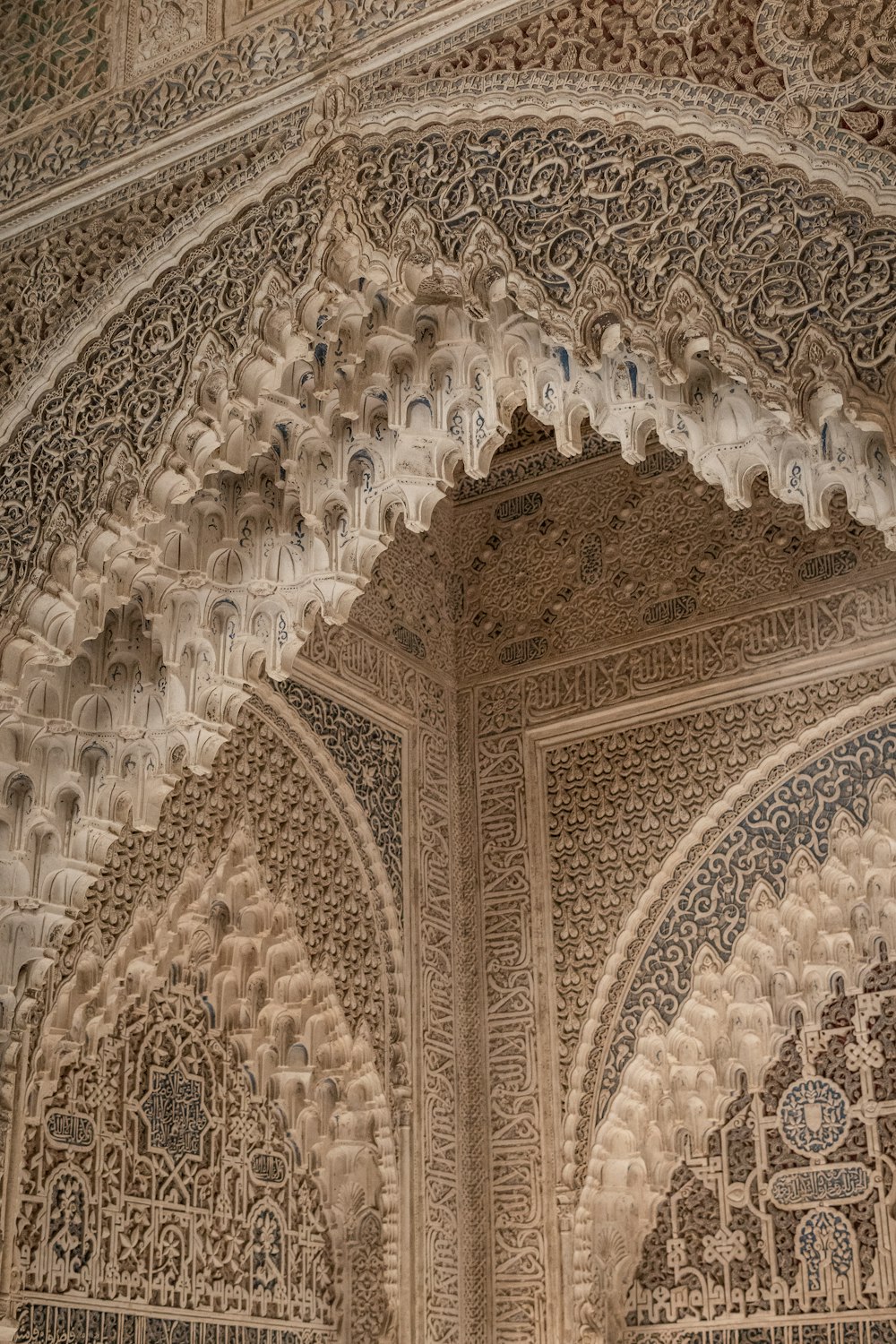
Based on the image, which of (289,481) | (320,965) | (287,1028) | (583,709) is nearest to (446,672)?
(583,709)

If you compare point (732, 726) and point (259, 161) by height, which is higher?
point (259, 161)

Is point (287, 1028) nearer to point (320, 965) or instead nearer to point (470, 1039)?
point (320, 965)

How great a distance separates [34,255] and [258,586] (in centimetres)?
98

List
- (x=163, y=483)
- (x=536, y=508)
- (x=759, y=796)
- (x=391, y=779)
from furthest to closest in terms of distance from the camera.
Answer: (x=536, y=508) → (x=391, y=779) → (x=759, y=796) → (x=163, y=483)

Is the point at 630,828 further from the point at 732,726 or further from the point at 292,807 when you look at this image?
the point at 292,807

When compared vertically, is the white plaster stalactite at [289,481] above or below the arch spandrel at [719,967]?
above

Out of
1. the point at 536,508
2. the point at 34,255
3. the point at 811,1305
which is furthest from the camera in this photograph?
the point at 536,508

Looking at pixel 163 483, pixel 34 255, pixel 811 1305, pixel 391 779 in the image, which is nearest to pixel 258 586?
pixel 163 483

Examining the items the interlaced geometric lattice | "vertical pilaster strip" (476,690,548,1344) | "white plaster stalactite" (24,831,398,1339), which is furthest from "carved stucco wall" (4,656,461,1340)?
the interlaced geometric lattice

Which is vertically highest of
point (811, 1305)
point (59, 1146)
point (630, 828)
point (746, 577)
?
point (746, 577)

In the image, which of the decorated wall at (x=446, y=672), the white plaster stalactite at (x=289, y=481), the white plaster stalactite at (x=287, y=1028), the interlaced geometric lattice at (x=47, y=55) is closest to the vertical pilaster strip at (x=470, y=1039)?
the decorated wall at (x=446, y=672)

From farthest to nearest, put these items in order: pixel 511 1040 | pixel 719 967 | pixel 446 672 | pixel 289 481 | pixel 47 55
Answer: pixel 446 672, pixel 511 1040, pixel 719 967, pixel 47 55, pixel 289 481

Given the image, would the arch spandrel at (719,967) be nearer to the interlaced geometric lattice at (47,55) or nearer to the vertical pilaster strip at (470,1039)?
the vertical pilaster strip at (470,1039)

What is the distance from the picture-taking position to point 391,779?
5.75 metres
